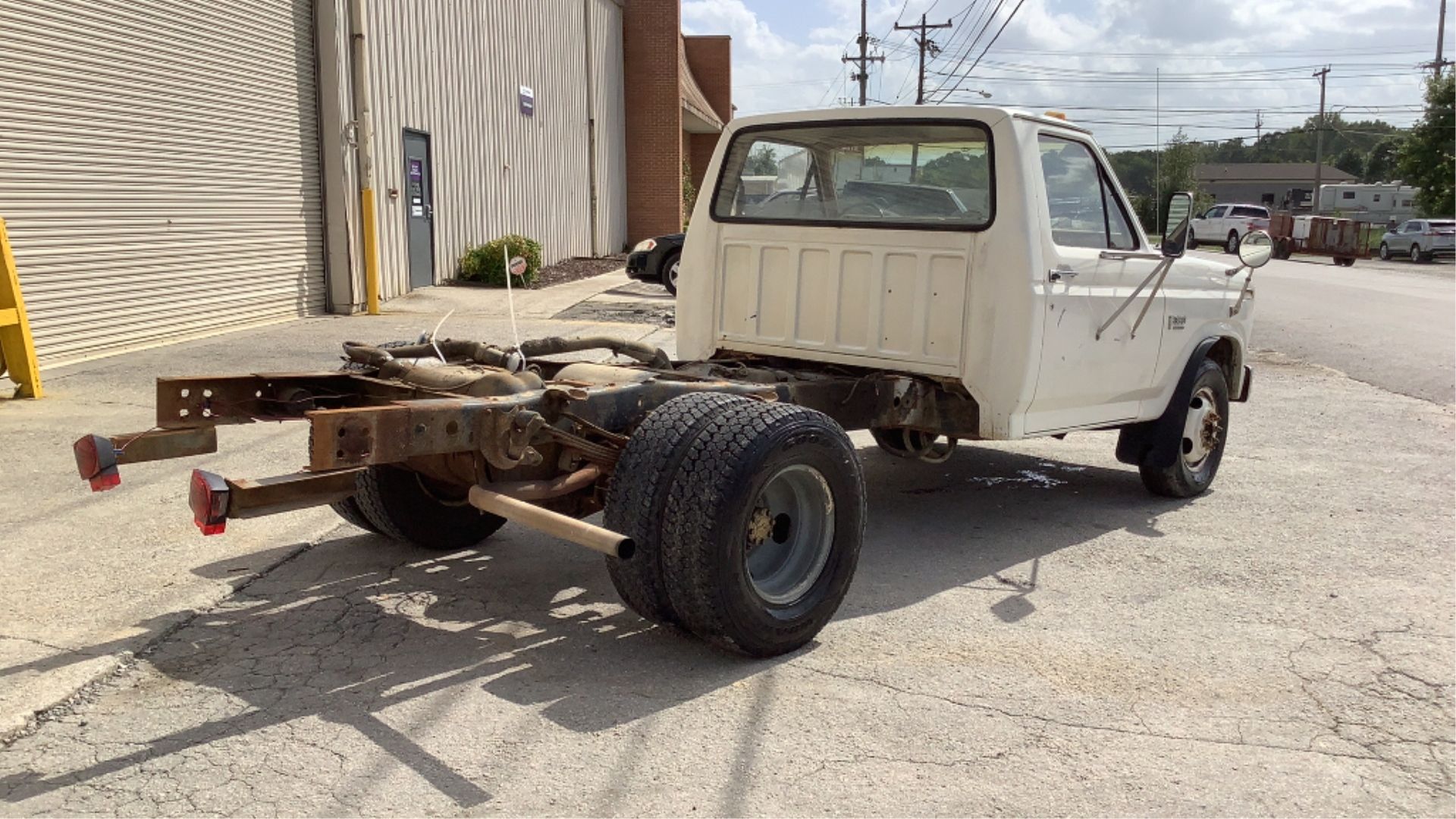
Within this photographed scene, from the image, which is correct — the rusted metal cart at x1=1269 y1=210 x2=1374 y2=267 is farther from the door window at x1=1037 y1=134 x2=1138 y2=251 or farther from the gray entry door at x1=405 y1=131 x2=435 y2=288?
the door window at x1=1037 y1=134 x2=1138 y2=251

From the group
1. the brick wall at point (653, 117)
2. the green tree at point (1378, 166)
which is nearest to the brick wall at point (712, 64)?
the brick wall at point (653, 117)

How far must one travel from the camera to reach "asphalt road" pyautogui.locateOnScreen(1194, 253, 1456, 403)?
505 inches

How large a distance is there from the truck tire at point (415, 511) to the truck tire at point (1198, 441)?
379 centimetres

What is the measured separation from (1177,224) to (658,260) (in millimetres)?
13506

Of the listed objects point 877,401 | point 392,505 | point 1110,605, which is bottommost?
point 1110,605

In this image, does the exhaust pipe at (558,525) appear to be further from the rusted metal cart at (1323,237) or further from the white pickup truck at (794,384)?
the rusted metal cart at (1323,237)

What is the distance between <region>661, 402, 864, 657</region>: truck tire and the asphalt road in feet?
29.6

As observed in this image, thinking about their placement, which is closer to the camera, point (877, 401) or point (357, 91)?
point (877, 401)

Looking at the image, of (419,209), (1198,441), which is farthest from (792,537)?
(419,209)

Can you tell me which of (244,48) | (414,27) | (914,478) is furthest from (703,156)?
(914,478)

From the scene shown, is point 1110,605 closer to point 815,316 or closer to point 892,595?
point 892,595

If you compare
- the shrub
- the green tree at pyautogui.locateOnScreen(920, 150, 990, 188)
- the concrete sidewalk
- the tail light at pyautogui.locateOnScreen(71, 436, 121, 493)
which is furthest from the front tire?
the tail light at pyautogui.locateOnScreen(71, 436, 121, 493)

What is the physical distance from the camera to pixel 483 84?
19547 mm

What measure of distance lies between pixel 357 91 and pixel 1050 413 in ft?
37.5
